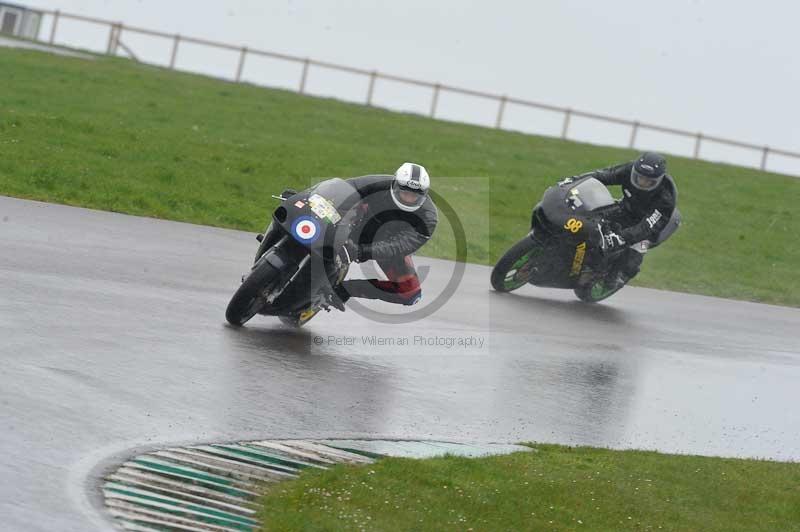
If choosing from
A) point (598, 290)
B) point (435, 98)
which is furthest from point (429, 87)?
point (598, 290)

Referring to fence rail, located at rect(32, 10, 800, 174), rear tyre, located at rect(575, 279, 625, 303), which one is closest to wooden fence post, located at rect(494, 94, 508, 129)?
fence rail, located at rect(32, 10, 800, 174)

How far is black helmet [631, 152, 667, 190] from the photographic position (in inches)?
575

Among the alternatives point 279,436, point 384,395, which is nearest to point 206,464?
point 279,436

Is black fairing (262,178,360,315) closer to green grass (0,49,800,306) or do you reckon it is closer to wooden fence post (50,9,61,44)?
green grass (0,49,800,306)

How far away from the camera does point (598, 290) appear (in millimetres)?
15398

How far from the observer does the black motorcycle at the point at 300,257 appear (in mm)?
9922

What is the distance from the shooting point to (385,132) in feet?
101

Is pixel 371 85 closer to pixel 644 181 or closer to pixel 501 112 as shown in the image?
pixel 501 112

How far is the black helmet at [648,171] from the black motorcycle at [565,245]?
393 millimetres

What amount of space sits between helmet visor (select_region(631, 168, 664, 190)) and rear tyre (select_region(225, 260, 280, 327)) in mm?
5941

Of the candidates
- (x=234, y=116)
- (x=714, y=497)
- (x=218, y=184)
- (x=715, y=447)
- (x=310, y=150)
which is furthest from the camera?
(x=234, y=116)

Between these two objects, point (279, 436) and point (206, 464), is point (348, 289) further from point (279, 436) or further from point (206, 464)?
point (206, 464)

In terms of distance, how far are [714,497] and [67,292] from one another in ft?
18.1

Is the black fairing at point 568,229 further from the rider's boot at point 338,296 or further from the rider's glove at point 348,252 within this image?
the rider's glove at point 348,252
